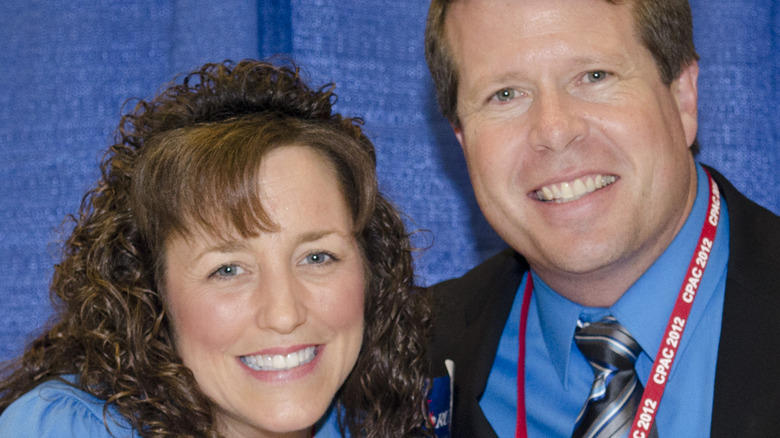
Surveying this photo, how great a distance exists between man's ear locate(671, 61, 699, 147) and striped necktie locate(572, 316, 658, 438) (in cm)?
46

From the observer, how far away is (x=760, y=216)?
1.76 m

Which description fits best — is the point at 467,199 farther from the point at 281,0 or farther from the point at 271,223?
the point at 271,223

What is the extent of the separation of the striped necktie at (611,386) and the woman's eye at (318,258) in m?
0.55

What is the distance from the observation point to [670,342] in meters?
1.65

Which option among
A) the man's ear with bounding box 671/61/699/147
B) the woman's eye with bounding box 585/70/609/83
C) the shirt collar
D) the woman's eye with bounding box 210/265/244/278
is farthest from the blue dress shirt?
the woman's eye with bounding box 210/265/244/278

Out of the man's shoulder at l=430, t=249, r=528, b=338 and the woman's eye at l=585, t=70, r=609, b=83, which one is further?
the man's shoulder at l=430, t=249, r=528, b=338

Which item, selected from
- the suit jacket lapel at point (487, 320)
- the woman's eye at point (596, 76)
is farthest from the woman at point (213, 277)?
the woman's eye at point (596, 76)

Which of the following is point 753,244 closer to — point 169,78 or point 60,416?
point 60,416

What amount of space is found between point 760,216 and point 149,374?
1262 mm

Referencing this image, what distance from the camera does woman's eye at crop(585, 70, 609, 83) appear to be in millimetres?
1777

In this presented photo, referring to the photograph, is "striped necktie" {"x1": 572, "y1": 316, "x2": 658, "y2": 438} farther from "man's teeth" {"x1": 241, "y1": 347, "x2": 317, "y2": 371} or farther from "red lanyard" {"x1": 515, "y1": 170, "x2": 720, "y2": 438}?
"man's teeth" {"x1": 241, "y1": 347, "x2": 317, "y2": 371}

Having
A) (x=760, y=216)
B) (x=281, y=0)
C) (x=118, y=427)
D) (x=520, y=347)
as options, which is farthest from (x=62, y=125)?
(x=760, y=216)

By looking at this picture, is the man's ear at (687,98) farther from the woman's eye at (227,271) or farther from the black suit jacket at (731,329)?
the woman's eye at (227,271)

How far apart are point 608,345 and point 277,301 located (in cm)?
66
